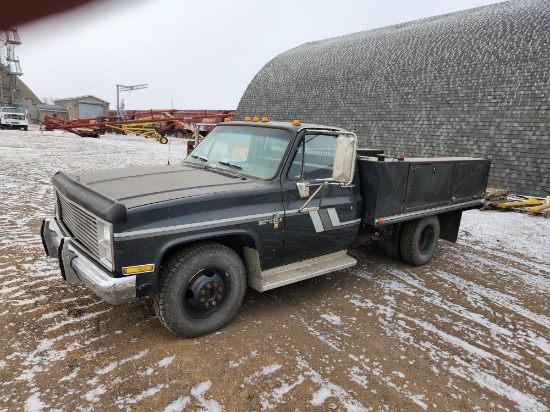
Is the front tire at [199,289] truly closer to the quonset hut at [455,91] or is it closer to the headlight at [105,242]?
the headlight at [105,242]

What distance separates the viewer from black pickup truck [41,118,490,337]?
307 cm

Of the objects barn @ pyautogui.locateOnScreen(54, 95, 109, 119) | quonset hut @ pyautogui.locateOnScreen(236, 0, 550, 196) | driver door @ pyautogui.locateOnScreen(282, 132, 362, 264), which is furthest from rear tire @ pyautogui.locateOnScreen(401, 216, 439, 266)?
barn @ pyautogui.locateOnScreen(54, 95, 109, 119)

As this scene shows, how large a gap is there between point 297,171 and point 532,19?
45.5 feet

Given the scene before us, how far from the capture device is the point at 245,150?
4.39m

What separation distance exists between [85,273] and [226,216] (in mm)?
1287

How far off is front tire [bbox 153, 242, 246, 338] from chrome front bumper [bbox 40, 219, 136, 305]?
34 cm

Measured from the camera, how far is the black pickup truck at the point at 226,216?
307 centimetres

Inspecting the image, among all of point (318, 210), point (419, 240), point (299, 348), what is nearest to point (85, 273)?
point (299, 348)

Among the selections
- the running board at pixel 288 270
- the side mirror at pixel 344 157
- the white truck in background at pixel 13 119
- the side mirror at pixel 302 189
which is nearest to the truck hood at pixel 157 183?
the side mirror at pixel 302 189

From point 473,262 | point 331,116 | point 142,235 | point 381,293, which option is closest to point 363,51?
point 331,116

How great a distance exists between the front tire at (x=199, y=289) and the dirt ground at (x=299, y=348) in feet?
0.57

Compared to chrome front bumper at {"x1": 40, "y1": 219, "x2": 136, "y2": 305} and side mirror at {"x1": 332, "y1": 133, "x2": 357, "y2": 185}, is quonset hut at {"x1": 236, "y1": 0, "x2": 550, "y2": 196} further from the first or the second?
chrome front bumper at {"x1": 40, "y1": 219, "x2": 136, "y2": 305}

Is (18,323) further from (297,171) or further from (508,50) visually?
(508,50)

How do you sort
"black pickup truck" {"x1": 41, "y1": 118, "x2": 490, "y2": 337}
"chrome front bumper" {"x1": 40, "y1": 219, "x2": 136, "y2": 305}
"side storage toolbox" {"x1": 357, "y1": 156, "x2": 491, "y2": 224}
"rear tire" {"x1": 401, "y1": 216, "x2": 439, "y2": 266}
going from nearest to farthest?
1. "chrome front bumper" {"x1": 40, "y1": 219, "x2": 136, "y2": 305}
2. "black pickup truck" {"x1": 41, "y1": 118, "x2": 490, "y2": 337}
3. "side storage toolbox" {"x1": 357, "y1": 156, "x2": 491, "y2": 224}
4. "rear tire" {"x1": 401, "y1": 216, "x2": 439, "y2": 266}
